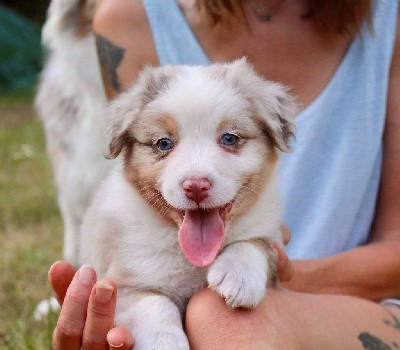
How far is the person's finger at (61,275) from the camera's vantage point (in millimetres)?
2262

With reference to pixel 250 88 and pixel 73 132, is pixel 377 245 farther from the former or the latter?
pixel 73 132

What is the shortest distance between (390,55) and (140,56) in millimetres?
913

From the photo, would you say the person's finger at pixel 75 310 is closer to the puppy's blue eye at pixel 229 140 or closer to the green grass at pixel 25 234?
the puppy's blue eye at pixel 229 140

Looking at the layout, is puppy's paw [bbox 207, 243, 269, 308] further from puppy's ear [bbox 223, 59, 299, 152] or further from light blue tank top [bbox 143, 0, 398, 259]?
light blue tank top [bbox 143, 0, 398, 259]

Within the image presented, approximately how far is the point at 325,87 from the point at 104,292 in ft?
4.33

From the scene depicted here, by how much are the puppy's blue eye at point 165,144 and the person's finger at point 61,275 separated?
0.43 m

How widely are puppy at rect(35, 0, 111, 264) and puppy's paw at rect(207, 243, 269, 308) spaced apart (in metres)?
1.74

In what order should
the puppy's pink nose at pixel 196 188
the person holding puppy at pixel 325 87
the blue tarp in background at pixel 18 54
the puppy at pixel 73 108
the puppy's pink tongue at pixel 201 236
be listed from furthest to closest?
the blue tarp in background at pixel 18 54 → the puppy at pixel 73 108 → the person holding puppy at pixel 325 87 → the puppy's pink tongue at pixel 201 236 → the puppy's pink nose at pixel 196 188

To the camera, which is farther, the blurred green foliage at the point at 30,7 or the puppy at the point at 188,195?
the blurred green foliage at the point at 30,7

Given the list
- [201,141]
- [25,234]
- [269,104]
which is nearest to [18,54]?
[25,234]

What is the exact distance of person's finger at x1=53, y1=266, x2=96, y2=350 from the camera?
2.15 meters

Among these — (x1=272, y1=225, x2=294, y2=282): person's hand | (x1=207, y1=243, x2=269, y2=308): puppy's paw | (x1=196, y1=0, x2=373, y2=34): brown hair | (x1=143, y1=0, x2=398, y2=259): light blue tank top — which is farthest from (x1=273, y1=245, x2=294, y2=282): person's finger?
(x1=196, y1=0, x2=373, y2=34): brown hair

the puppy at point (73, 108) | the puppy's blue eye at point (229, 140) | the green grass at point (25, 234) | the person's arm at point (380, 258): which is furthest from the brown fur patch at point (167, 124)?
the puppy at point (73, 108)

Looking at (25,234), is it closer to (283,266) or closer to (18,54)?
(283,266)
